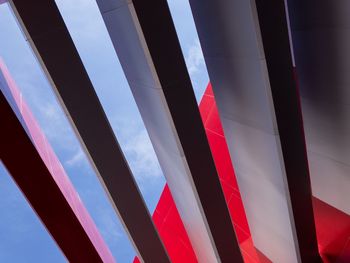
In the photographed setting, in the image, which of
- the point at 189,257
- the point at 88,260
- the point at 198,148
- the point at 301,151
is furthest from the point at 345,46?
the point at 189,257

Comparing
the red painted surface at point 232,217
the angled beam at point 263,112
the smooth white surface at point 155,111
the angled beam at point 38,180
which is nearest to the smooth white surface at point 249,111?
the angled beam at point 263,112

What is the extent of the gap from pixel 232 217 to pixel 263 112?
4902 millimetres

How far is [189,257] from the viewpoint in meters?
10.2

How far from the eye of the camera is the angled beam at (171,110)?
191 inches

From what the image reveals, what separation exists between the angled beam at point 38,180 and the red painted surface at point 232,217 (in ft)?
12.6

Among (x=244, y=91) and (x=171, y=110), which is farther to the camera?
(x=244, y=91)

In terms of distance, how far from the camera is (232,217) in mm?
9883

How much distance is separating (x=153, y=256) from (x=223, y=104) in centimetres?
332

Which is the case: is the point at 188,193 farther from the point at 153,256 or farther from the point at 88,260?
the point at 88,260

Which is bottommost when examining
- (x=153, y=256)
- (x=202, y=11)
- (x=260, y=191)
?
(x=153, y=256)

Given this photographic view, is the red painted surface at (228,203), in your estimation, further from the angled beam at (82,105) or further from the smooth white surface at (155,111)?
the angled beam at (82,105)

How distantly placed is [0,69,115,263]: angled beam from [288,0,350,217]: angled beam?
4859 millimetres

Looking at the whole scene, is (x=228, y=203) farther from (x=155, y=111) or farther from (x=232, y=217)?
(x=155, y=111)

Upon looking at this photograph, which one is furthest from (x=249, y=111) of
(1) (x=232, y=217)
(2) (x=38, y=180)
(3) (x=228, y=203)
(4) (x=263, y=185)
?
(1) (x=232, y=217)
